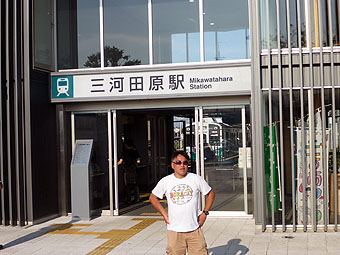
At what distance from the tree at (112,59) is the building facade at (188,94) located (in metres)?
0.02

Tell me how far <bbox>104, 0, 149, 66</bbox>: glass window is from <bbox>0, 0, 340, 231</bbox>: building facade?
0.08ft

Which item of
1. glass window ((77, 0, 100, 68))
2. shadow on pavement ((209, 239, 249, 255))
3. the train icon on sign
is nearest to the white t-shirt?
shadow on pavement ((209, 239, 249, 255))

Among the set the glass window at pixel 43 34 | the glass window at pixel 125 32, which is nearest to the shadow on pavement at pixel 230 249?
the glass window at pixel 125 32

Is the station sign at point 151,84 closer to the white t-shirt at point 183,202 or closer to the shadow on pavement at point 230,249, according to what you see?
the shadow on pavement at point 230,249

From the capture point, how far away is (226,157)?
33.4 ft

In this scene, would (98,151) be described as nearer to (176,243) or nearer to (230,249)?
(230,249)

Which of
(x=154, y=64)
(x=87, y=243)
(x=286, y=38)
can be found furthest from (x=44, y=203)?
(x=286, y=38)

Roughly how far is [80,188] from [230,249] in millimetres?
4029

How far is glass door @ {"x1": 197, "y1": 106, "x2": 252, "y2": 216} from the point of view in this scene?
10094 mm

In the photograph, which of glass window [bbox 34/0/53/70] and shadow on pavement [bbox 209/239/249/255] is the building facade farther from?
shadow on pavement [bbox 209/239/249/255]

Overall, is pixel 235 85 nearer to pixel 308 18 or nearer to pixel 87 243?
pixel 308 18

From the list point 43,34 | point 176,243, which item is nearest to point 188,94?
point 43,34

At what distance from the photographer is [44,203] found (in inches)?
404

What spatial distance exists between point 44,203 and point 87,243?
2.55 m
